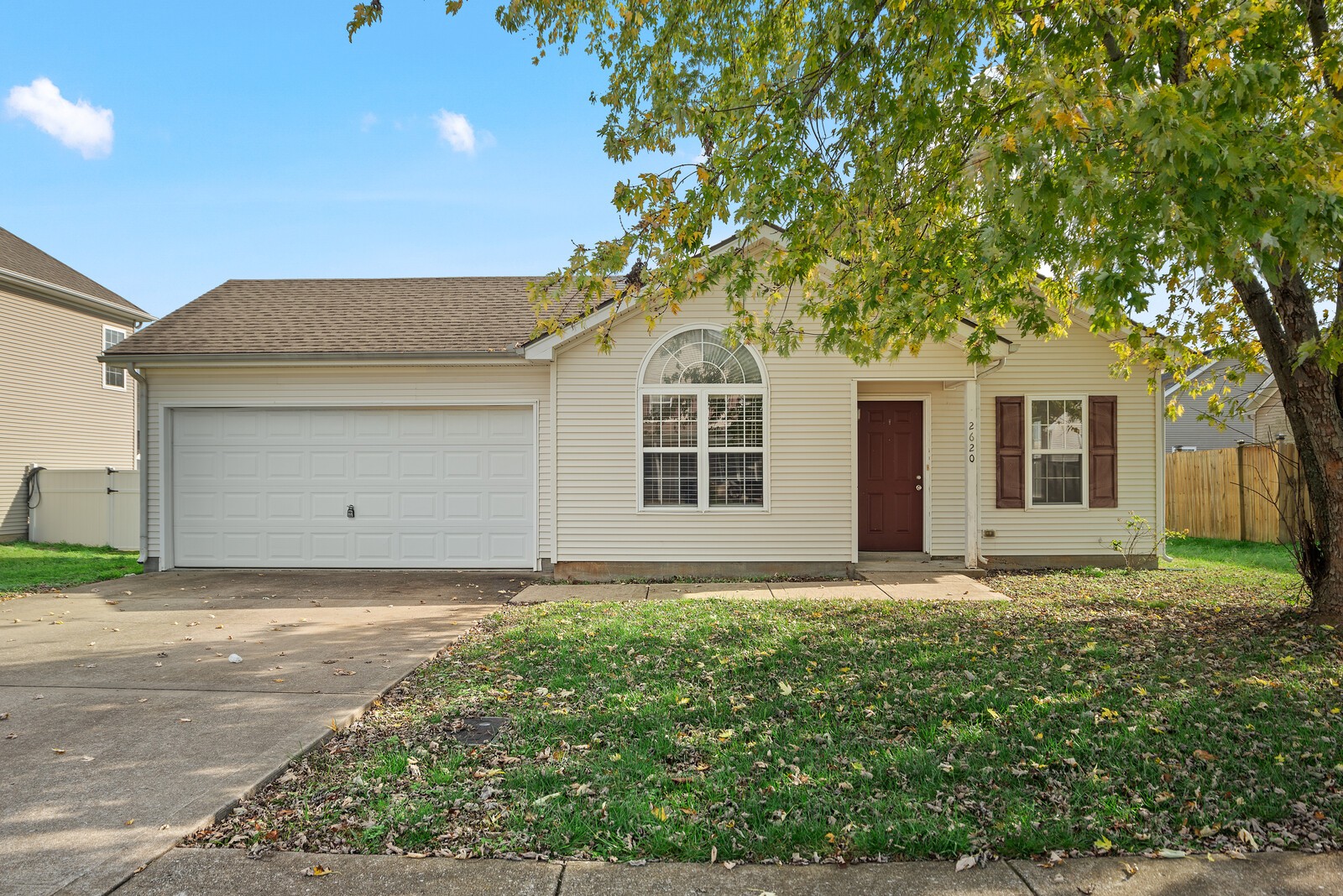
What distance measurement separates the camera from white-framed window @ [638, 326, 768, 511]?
10.7 m

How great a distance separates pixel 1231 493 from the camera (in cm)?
1530

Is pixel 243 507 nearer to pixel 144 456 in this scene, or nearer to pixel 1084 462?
pixel 144 456

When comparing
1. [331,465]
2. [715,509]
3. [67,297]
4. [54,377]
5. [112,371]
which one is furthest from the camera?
[112,371]

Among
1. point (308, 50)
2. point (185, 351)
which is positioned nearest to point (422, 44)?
point (308, 50)

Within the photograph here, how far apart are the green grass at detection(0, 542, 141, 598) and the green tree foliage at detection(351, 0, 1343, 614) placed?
9.10 metres

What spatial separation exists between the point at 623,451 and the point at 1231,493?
492 inches

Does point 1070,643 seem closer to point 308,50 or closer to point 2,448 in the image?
point 308,50

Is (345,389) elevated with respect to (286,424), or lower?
elevated

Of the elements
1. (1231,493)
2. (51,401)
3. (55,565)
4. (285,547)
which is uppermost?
(51,401)

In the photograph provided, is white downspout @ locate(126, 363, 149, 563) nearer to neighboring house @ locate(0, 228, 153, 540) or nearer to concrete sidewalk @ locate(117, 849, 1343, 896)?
neighboring house @ locate(0, 228, 153, 540)

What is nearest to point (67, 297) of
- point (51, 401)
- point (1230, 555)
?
point (51, 401)

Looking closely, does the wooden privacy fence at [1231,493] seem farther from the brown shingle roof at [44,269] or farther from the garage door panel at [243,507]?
the brown shingle roof at [44,269]

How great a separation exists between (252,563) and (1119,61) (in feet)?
39.0

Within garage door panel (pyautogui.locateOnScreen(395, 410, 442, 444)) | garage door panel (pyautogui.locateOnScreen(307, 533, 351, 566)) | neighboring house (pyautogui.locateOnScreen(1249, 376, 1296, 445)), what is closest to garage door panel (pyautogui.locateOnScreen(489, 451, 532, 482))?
garage door panel (pyautogui.locateOnScreen(395, 410, 442, 444))
